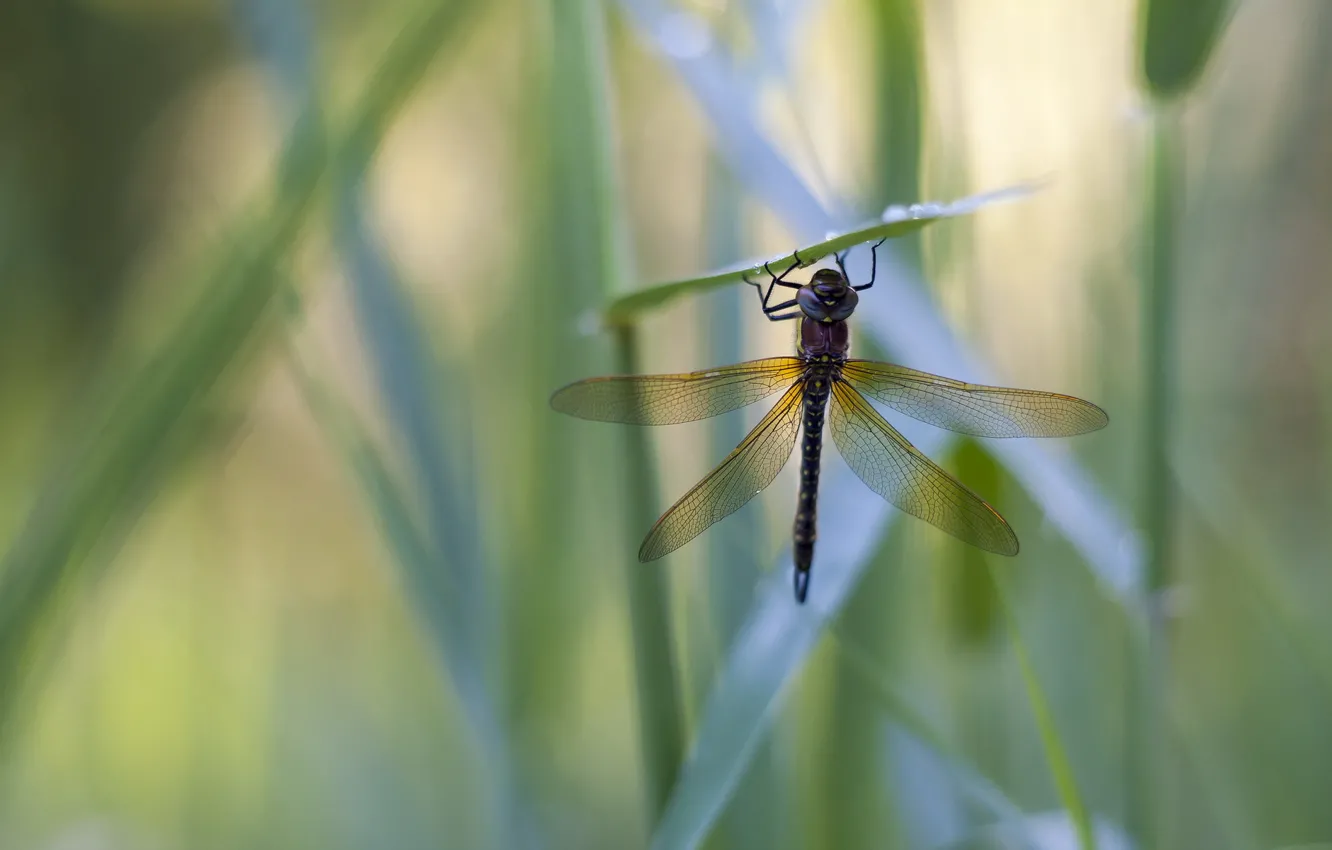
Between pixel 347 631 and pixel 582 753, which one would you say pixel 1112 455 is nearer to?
pixel 582 753

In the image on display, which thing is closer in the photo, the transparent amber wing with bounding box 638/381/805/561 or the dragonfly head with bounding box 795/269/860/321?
the transparent amber wing with bounding box 638/381/805/561

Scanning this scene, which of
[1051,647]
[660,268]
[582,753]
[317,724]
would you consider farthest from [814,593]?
[660,268]

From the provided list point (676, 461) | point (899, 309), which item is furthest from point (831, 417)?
point (676, 461)

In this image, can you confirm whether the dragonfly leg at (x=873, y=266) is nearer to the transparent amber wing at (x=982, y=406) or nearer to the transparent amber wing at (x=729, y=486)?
the transparent amber wing at (x=982, y=406)

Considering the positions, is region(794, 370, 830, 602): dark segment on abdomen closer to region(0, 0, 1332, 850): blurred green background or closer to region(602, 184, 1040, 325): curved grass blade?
region(0, 0, 1332, 850): blurred green background

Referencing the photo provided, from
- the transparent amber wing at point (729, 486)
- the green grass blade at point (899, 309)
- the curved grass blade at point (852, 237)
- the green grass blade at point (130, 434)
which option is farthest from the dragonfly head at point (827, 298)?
the green grass blade at point (130, 434)

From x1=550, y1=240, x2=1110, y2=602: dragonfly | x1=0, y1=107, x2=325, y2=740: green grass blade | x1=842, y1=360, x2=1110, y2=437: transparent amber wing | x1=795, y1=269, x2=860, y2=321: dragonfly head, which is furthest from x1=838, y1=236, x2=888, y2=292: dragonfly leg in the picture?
x1=0, y1=107, x2=325, y2=740: green grass blade
